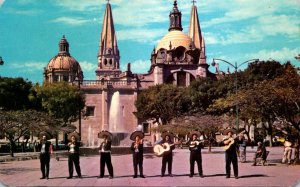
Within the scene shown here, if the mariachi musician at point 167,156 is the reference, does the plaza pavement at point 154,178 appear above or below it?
below

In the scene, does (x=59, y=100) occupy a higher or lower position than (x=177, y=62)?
lower

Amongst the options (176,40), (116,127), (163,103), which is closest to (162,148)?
(116,127)

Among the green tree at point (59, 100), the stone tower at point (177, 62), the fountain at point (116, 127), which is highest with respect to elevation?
the stone tower at point (177, 62)

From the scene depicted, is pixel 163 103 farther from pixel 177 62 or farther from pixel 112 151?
pixel 112 151

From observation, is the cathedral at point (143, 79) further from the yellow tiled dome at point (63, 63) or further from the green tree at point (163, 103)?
the yellow tiled dome at point (63, 63)

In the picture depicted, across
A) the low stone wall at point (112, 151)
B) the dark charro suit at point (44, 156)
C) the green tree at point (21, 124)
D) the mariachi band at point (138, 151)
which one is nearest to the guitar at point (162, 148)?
the mariachi band at point (138, 151)

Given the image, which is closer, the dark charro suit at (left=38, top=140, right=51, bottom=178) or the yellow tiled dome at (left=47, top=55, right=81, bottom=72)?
the dark charro suit at (left=38, top=140, right=51, bottom=178)

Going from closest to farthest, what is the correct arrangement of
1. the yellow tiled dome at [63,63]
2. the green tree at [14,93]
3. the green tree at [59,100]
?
the green tree at [59,100], the green tree at [14,93], the yellow tiled dome at [63,63]

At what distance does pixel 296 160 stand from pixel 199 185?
32.6 ft

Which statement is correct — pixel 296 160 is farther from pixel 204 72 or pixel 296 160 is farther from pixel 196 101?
pixel 204 72

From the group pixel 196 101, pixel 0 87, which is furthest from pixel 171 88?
pixel 0 87

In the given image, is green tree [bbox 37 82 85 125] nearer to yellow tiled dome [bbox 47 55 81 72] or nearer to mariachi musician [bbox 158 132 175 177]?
mariachi musician [bbox 158 132 175 177]

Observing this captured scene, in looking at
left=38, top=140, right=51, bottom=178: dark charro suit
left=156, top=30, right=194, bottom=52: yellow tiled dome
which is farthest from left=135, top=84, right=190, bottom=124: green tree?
left=38, top=140, right=51, bottom=178: dark charro suit

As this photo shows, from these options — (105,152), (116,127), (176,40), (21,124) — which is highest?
(176,40)
